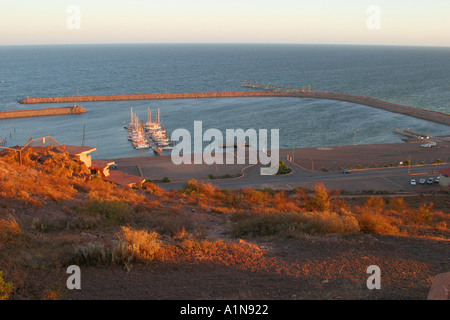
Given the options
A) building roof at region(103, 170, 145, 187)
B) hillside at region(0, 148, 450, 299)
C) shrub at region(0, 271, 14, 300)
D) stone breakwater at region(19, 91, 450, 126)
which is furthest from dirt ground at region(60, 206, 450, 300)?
stone breakwater at region(19, 91, 450, 126)

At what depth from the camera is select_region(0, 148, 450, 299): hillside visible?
5.43 m

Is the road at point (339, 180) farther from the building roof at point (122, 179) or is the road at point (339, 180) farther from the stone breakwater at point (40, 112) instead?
the stone breakwater at point (40, 112)

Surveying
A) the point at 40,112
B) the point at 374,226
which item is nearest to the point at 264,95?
the point at 40,112

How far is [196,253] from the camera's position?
23.0 ft

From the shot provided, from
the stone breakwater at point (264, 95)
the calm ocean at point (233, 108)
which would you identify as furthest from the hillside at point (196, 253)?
the stone breakwater at point (264, 95)

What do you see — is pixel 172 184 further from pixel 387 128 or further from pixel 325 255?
pixel 387 128

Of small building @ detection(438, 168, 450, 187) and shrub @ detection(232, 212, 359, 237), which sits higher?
shrub @ detection(232, 212, 359, 237)

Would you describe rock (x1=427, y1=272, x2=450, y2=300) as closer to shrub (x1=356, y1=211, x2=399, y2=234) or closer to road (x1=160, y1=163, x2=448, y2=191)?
shrub (x1=356, y1=211, x2=399, y2=234)

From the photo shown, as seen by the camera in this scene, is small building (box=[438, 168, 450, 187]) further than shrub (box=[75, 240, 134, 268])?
Yes
